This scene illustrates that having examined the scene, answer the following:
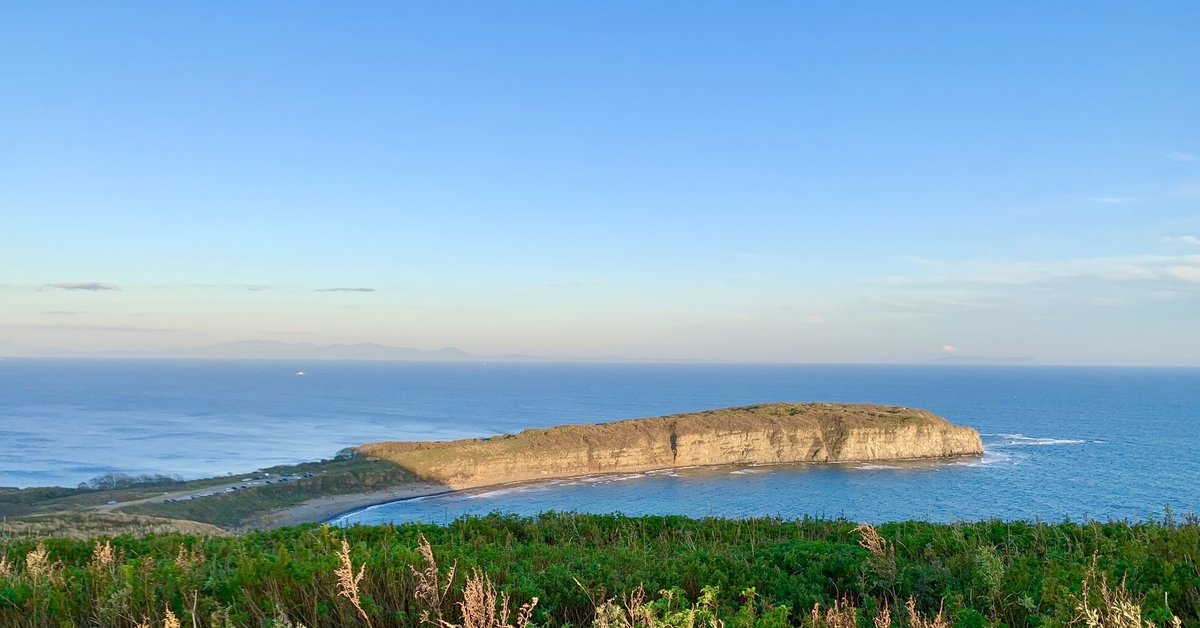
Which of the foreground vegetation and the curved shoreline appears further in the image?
the curved shoreline

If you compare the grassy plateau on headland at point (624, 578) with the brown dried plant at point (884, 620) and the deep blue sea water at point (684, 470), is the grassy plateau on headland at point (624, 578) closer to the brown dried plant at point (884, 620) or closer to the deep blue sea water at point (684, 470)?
the brown dried plant at point (884, 620)

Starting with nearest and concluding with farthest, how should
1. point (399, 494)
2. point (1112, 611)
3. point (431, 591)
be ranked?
1. point (1112, 611)
2. point (431, 591)
3. point (399, 494)

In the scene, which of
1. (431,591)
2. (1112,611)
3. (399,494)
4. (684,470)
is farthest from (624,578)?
(684,470)

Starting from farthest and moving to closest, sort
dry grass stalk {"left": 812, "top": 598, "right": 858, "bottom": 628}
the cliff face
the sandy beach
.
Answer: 1. the cliff face
2. the sandy beach
3. dry grass stalk {"left": 812, "top": 598, "right": 858, "bottom": 628}

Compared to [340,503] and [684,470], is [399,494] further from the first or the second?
[684,470]

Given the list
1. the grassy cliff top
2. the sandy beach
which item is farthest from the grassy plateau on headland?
the grassy cliff top

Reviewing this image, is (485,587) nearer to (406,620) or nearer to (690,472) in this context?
(406,620)

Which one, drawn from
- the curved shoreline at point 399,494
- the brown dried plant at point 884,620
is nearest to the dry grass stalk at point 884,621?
the brown dried plant at point 884,620

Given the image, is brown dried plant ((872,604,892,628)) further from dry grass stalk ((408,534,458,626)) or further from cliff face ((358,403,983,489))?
cliff face ((358,403,983,489))
